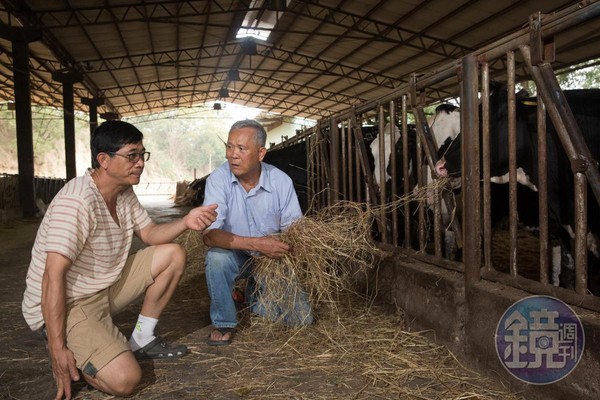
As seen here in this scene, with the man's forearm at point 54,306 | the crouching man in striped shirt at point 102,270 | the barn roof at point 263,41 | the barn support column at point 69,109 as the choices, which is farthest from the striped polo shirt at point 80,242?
the barn support column at point 69,109

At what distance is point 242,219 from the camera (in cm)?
330

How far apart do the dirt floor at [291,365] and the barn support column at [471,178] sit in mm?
514

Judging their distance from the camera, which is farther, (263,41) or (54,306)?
(263,41)

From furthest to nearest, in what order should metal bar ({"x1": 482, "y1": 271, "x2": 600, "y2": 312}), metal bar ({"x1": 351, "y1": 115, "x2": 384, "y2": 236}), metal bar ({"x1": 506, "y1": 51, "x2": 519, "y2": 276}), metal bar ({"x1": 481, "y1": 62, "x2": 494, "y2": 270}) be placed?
1. metal bar ({"x1": 351, "y1": 115, "x2": 384, "y2": 236})
2. metal bar ({"x1": 481, "y1": 62, "x2": 494, "y2": 270})
3. metal bar ({"x1": 506, "y1": 51, "x2": 519, "y2": 276})
4. metal bar ({"x1": 482, "y1": 271, "x2": 600, "y2": 312})

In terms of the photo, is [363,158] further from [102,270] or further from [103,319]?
[103,319]

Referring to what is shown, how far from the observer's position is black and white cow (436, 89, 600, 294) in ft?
10.4

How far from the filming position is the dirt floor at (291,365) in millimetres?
2330

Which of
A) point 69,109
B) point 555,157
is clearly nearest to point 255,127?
point 555,157

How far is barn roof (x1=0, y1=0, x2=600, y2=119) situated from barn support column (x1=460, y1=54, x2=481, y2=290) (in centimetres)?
883

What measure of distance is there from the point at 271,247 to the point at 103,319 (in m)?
0.96

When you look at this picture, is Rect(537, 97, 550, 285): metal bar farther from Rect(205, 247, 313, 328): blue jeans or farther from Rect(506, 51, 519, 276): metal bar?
Rect(205, 247, 313, 328): blue jeans

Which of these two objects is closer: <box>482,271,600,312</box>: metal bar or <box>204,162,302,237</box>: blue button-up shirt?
<box>482,271,600,312</box>: metal bar

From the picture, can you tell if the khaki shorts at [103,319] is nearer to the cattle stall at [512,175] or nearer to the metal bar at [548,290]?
the cattle stall at [512,175]

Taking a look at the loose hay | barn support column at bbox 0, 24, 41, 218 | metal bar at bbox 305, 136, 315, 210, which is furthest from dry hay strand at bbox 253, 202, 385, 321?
barn support column at bbox 0, 24, 41, 218
